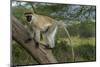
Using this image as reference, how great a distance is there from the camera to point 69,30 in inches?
126

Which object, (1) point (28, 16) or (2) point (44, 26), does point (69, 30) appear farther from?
(1) point (28, 16)

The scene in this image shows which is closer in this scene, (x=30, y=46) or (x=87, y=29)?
(x=30, y=46)

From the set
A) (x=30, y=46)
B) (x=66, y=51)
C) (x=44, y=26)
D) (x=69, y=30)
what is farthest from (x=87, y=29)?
(x=30, y=46)

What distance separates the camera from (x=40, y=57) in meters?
3.04

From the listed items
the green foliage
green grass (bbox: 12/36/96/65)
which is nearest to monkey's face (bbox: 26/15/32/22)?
green grass (bbox: 12/36/96/65)

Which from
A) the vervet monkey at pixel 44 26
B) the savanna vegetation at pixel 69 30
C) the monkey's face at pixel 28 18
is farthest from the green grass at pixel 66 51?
the monkey's face at pixel 28 18

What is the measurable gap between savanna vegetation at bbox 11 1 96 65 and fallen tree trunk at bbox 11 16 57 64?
0.18 feet

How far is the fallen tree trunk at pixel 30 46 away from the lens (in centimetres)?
292

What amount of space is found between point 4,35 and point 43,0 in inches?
29.8

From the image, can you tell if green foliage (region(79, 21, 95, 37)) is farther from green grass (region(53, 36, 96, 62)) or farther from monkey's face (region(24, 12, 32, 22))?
monkey's face (region(24, 12, 32, 22))

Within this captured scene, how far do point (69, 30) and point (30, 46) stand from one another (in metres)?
0.64

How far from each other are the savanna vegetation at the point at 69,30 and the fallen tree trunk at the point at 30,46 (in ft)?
0.18

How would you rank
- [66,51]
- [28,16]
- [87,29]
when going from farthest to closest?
[87,29] < [66,51] < [28,16]

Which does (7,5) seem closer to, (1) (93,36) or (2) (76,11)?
(2) (76,11)
